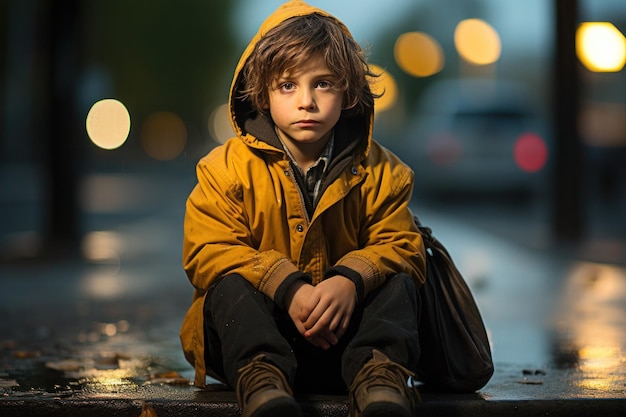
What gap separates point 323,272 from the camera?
4.08m

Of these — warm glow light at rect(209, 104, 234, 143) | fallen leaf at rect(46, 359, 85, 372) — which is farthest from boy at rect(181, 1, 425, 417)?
warm glow light at rect(209, 104, 234, 143)

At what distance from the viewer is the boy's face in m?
4.07

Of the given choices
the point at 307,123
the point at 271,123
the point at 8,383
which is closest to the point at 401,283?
the point at 307,123

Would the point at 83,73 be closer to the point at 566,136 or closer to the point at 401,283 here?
the point at 566,136

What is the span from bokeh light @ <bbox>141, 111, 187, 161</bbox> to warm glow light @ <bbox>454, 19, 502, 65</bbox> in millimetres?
38297

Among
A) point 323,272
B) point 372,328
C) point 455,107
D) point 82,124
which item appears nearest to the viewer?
point 372,328

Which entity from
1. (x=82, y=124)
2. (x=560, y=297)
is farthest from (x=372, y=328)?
(x=82, y=124)

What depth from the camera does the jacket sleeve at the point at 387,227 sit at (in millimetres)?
3982

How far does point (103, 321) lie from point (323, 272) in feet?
10.9

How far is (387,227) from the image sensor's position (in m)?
4.14

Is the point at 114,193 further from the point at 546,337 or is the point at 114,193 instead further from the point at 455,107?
the point at 546,337

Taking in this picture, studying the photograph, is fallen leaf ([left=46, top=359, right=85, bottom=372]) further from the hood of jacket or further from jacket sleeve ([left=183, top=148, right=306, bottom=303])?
the hood of jacket

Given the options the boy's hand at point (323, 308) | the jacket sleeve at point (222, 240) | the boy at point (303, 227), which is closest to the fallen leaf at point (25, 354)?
the boy at point (303, 227)

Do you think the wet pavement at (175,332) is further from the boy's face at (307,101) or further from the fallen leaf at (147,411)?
the boy's face at (307,101)
